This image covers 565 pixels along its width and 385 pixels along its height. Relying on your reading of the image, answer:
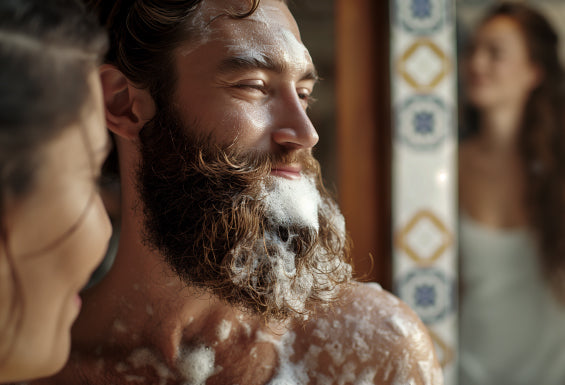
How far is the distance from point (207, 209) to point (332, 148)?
25.8 inches

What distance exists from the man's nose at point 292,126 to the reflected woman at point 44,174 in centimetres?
26

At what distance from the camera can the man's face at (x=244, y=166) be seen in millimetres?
638

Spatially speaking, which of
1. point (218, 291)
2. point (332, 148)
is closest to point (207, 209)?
point (218, 291)

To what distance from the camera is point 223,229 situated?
64 cm

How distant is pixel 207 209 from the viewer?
0.66 meters

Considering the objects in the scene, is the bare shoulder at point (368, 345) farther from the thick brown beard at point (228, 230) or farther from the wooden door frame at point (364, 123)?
the wooden door frame at point (364, 123)

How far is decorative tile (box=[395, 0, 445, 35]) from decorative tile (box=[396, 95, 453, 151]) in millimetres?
163

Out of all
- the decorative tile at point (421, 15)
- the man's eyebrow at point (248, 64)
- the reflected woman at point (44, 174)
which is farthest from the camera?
the decorative tile at point (421, 15)

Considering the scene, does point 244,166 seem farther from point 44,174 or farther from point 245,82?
point 44,174

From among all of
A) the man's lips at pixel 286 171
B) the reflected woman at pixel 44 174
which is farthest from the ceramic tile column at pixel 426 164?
the reflected woman at pixel 44 174

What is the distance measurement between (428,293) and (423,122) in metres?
0.41

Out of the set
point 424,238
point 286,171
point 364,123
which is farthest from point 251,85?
point 424,238

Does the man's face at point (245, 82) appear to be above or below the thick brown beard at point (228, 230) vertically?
above

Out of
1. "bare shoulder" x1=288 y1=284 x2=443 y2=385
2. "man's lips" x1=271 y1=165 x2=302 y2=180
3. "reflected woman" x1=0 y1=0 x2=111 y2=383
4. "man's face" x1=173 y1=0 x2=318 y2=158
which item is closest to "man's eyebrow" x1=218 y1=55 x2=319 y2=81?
"man's face" x1=173 y1=0 x2=318 y2=158
